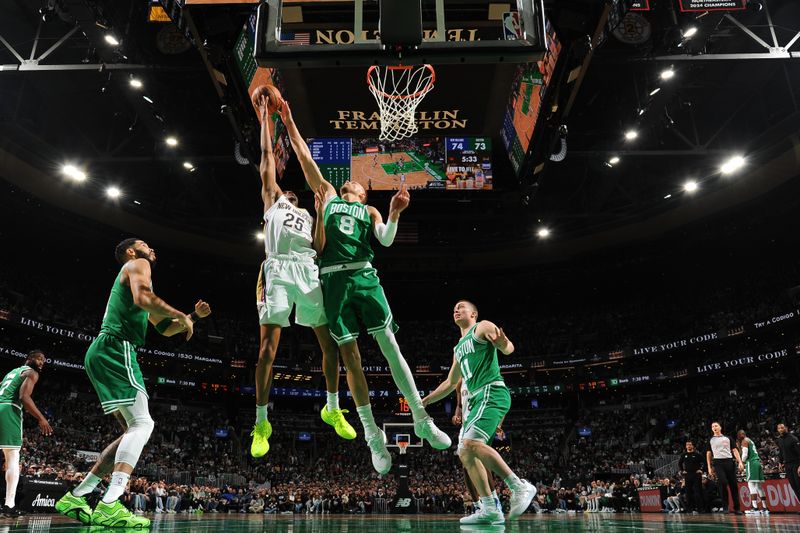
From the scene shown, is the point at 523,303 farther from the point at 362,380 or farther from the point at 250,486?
the point at 362,380

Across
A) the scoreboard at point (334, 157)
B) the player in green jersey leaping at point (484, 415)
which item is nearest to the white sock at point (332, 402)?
the player in green jersey leaping at point (484, 415)

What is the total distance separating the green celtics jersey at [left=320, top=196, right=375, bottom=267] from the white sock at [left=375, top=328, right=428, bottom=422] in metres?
0.69

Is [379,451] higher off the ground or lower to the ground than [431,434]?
lower

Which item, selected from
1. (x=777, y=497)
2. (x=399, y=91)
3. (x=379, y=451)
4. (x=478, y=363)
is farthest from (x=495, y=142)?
(x=777, y=497)

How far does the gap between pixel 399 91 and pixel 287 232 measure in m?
6.02

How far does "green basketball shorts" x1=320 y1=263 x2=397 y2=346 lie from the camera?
4.78 meters

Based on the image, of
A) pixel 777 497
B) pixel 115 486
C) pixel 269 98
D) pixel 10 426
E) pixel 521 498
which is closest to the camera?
pixel 115 486

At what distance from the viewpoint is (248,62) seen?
9.05 meters

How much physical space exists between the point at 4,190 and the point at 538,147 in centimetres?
2075

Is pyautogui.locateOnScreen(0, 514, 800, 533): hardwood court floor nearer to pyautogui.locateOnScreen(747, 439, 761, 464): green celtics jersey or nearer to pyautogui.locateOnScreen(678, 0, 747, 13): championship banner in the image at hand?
pyautogui.locateOnScreen(747, 439, 761, 464): green celtics jersey

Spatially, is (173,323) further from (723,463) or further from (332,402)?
(723,463)

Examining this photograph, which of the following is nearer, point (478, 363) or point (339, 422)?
point (339, 422)

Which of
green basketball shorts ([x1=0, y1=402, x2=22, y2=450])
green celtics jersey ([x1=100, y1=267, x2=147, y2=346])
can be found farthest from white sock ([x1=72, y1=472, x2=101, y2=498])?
green basketball shorts ([x1=0, y1=402, x2=22, y2=450])

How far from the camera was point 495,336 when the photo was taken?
577 cm
